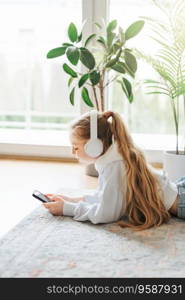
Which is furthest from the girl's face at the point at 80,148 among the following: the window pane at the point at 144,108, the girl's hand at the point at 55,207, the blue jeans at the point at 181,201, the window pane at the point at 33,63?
the window pane at the point at 33,63

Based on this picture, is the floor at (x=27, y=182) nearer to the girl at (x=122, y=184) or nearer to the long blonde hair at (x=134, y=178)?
the girl at (x=122, y=184)

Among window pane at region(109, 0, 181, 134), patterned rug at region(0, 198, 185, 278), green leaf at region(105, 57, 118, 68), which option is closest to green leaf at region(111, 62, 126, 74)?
green leaf at region(105, 57, 118, 68)

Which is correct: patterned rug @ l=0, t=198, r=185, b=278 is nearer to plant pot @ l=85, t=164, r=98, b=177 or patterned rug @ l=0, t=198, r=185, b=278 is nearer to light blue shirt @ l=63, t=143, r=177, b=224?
light blue shirt @ l=63, t=143, r=177, b=224

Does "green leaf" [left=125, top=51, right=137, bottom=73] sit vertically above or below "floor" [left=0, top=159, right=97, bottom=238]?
above

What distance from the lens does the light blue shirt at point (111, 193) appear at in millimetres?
2137

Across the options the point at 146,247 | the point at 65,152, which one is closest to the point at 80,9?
the point at 65,152

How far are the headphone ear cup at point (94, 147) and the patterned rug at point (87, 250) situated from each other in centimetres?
29

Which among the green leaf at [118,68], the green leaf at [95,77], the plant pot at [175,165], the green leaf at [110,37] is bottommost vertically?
the plant pot at [175,165]

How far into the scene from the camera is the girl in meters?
2.15

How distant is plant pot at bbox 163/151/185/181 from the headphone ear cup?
85cm

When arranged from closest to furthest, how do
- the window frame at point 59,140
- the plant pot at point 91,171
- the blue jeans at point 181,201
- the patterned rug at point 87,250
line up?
the patterned rug at point 87,250, the blue jeans at point 181,201, the plant pot at point 91,171, the window frame at point 59,140

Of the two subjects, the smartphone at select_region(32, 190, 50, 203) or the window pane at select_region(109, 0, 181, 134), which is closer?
the smartphone at select_region(32, 190, 50, 203)

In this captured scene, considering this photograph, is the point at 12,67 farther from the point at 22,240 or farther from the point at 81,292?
the point at 81,292

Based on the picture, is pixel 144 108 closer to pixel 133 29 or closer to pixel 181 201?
pixel 133 29
